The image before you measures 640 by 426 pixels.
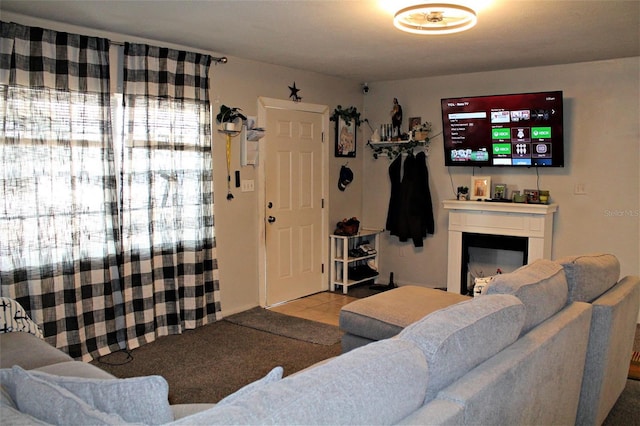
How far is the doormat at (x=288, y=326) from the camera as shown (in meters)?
4.33

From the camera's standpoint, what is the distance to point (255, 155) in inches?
198

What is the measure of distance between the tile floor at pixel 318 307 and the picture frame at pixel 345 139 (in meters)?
1.62

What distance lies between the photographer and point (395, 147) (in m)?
6.15

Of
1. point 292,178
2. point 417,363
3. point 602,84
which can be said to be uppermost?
point 602,84

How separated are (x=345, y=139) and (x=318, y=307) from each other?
6.60 feet

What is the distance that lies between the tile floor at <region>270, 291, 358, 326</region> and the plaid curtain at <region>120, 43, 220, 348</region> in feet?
2.70

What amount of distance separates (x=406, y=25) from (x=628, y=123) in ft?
9.05

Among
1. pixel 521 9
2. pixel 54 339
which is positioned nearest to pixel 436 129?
pixel 521 9

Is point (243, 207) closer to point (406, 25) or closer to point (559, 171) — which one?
point (406, 25)

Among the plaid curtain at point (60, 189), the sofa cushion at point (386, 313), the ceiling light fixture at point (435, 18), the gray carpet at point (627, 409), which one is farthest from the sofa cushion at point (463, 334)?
the plaid curtain at point (60, 189)

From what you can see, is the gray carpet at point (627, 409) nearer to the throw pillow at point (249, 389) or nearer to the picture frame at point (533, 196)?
the picture frame at point (533, 196)

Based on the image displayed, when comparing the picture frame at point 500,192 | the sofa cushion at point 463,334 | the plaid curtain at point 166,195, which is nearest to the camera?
the sofa cushion at point 463,334

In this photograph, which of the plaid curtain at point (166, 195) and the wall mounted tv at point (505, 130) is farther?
the wall mounted tv at point (505, 130)

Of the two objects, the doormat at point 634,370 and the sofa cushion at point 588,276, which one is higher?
the sofa cushion at point 588,276
